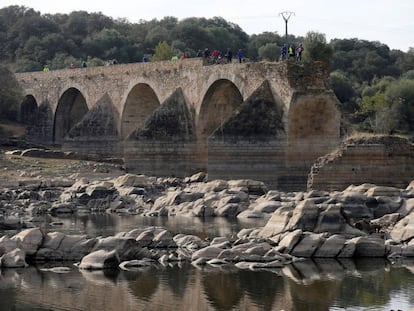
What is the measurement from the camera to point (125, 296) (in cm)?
1747

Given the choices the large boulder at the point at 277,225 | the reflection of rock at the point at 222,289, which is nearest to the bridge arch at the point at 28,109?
the large boulder at the point at 277,225

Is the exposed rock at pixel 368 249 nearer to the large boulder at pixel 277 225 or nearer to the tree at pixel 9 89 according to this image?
the large boulder at pixel 277 225

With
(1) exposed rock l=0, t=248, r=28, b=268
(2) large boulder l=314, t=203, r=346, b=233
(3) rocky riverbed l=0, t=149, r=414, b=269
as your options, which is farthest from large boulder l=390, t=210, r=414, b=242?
(1) exposed rock l=0, t=248, r=28, b=268

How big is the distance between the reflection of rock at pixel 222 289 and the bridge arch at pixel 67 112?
4049 cm

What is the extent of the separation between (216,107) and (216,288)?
26093mm

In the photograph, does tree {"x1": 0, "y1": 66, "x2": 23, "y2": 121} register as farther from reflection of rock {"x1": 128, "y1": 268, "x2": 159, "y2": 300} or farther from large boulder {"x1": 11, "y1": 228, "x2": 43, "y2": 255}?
reflection of rock {"x1": 128, "y1": 268, "x2": 159, "y2": 300}

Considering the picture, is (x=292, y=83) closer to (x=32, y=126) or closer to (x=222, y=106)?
(x=222, y=106)

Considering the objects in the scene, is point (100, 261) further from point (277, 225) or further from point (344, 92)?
point (344, 92)

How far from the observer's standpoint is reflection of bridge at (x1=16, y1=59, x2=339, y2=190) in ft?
121

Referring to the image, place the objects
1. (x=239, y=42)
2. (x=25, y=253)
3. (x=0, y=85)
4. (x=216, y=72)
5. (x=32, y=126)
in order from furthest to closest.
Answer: (x=239, y=42), (x=32, y=126), (x=0, y=85), (x=216, y=72), (x=25, y=253)

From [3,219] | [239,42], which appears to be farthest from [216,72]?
[239,42]

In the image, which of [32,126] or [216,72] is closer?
[216,72]

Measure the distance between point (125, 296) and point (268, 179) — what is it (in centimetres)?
1950

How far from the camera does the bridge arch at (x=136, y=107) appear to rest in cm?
5025
